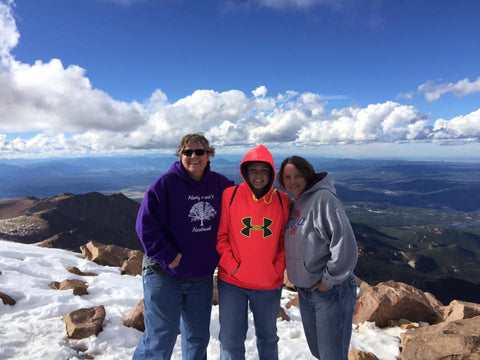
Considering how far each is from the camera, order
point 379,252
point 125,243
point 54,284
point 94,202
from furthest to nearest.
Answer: point 379,252
point 94,202
point 125,243
point 54,284

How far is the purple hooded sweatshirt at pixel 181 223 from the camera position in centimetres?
432

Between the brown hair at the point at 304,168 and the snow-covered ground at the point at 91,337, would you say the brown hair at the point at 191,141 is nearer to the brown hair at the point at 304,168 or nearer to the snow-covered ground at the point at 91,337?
the brown hair at the point at 304,168

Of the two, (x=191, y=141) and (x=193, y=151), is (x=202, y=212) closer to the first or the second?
(x=193, y=151)

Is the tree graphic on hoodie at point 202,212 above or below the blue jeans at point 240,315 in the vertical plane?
above

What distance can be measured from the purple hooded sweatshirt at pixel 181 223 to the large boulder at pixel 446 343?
4.80 m

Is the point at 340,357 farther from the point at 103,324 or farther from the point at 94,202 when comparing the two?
the point at 94,202

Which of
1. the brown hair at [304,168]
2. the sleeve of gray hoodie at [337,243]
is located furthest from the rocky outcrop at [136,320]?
the brown hair at [304,168]

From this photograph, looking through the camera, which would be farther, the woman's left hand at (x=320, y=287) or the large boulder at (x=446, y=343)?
the large boulder at (x=446, y=343)

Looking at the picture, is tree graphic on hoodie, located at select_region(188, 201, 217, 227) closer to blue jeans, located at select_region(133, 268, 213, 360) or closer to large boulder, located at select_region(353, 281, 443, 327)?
blue jeans, located at select_region(133, 268, 213, 360)

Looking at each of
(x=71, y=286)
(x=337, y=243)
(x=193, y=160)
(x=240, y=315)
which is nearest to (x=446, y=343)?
(x=337, y=243)

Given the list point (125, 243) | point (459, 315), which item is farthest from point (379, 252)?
point (459, 315)

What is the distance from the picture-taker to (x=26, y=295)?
7.71 metres

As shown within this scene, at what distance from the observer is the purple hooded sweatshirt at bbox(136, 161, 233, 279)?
4.32m

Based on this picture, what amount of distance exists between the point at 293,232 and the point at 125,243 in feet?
271
